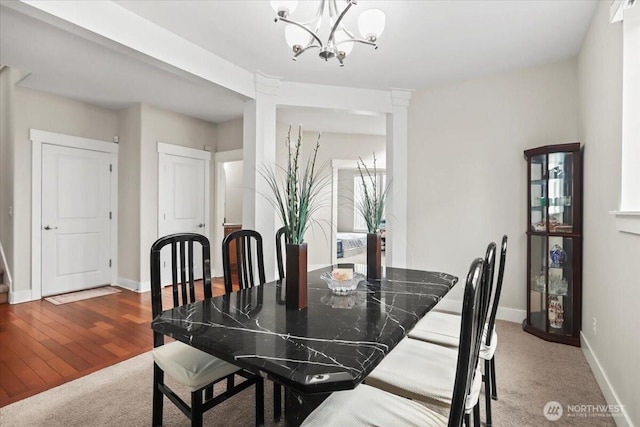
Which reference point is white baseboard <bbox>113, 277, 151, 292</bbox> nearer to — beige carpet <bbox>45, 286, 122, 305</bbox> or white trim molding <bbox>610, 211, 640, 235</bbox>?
beige carpet <bbox>45, 286, 122, 305</bbox>

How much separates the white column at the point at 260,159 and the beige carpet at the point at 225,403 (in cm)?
150

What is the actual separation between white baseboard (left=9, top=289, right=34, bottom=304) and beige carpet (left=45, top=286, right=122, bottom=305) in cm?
18

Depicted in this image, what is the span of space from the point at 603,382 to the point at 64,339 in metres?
4.07

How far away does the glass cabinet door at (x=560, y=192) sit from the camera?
2871mm

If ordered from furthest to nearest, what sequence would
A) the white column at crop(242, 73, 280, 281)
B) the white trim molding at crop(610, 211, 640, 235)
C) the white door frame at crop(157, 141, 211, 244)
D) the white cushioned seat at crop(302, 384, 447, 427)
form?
the white door frame at crop(157, 141, 211, 244) → the white column at crop(242, 73, 280, 281) → the white trim molding at crop(610, 211, 640, 235) → the white cushioned seat at crop(302, 384, 447, 427)

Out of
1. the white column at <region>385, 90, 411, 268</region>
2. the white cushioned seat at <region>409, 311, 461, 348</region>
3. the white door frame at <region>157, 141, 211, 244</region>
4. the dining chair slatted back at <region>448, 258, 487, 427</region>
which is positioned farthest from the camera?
the white door frame at <region>157, 141, 211, 244</region>

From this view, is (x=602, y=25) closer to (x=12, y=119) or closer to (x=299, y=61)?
(x=299, y=61)

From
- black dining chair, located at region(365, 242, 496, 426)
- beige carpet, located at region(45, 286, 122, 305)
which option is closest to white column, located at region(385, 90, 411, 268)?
black dining chair, located at region(365, 242, 496, 426)

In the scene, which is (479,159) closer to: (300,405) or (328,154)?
(328,154)

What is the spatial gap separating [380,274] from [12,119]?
15.3ft

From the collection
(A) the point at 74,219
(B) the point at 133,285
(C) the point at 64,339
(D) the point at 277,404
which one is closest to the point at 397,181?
(D) the point at 277,404

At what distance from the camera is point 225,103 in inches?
178

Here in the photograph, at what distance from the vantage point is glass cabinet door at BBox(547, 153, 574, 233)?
2.87 m

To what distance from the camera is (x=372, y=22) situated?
1.84 metres
